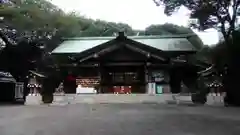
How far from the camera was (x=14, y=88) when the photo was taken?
30.7m

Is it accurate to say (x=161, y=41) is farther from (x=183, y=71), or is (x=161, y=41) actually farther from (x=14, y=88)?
(x=14, y=88)

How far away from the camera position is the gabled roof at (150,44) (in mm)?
29791

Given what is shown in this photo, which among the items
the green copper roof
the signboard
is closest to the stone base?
the signboard

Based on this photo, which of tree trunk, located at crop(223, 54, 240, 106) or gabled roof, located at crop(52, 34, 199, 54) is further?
gabled roof, located at crop(52, 34, 199, 54)

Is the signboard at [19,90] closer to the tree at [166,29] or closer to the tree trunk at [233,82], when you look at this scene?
the tree trunk at [233,82]

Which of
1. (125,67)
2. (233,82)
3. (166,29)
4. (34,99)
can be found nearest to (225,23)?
(233,82)

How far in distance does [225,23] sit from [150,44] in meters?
8.16

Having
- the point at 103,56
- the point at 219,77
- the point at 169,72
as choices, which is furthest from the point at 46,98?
the point at 219,77

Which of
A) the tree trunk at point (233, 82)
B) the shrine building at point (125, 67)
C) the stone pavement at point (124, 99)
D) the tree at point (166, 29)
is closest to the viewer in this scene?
the tree trunk at point (233, 82)

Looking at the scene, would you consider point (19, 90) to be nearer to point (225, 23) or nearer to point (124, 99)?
point (124, 99)

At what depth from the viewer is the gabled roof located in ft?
97.7

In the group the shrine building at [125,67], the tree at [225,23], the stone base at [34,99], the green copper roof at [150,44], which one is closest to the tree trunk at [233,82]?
the tree at [225,23]

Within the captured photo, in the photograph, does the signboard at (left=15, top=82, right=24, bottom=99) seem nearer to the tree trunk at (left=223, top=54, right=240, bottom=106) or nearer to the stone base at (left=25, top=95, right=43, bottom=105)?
the stone base at (left=25, top=95, right=43, bottom=105)

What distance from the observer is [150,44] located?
1243 inches
